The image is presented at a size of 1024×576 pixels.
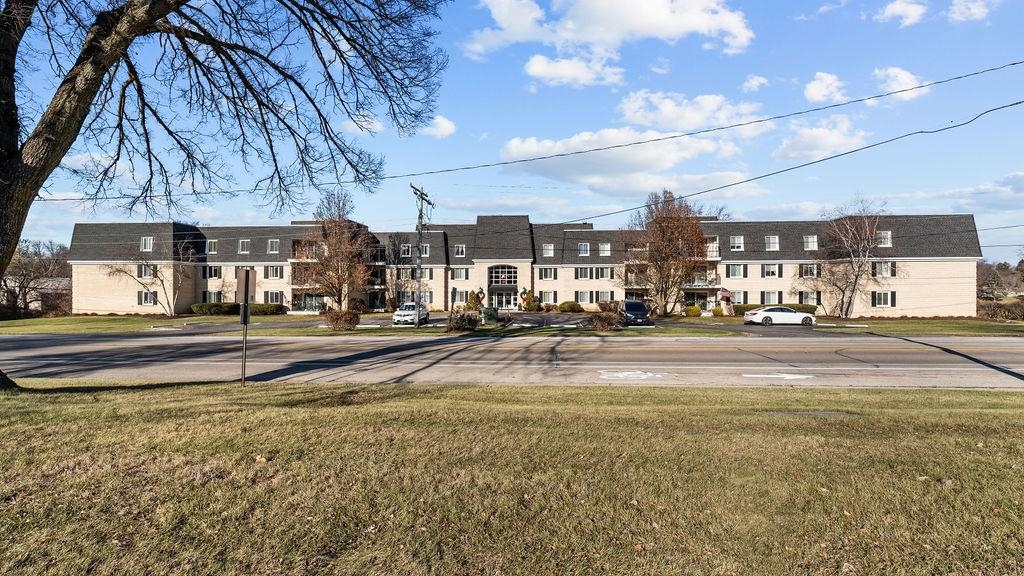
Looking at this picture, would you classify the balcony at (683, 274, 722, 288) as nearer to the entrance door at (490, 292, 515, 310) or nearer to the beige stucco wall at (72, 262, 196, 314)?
the entrance door at (490, 292, 515, 310)

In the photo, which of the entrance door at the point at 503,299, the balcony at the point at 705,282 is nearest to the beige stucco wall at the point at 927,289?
the balcony at the point at 705,282

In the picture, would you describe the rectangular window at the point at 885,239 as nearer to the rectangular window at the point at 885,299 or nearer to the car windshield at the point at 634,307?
the rectangular window at the point at 885,299

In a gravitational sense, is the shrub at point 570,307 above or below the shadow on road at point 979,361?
above

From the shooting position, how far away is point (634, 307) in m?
40.5

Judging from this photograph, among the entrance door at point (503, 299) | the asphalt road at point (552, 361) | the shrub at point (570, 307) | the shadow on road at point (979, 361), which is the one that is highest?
the entrance door at point (503, 299)

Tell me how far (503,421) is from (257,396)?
16.7 feet

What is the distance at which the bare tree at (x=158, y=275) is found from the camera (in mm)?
59688

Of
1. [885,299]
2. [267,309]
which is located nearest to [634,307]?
[885,299]

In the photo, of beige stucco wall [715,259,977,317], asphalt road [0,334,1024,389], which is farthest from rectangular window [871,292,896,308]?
asphalt road [0,334,1024,389]

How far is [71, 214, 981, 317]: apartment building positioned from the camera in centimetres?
5491

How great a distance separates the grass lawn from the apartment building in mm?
48618

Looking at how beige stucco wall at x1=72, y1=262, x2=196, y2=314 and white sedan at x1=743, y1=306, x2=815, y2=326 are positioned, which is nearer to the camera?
white sedan at x1=743, y1=306, x2=815, y2=326

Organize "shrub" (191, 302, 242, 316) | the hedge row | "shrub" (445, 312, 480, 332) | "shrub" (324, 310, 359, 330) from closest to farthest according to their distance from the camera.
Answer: "shrub" (445, 312, 480, 332) → "shrub" (324, 310, 359, 330) → the hedge row → "shrub" (191, 302, 242, 316)

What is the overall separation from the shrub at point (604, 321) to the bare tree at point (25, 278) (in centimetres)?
5102
